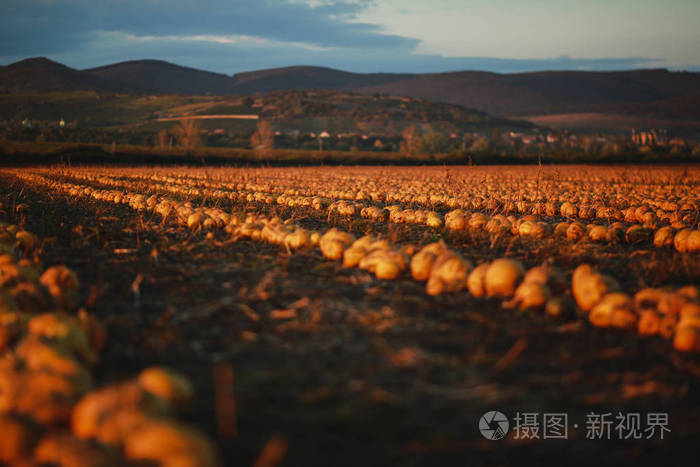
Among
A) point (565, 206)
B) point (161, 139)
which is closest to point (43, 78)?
point (161, 139)

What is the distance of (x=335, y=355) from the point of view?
10.3 feet

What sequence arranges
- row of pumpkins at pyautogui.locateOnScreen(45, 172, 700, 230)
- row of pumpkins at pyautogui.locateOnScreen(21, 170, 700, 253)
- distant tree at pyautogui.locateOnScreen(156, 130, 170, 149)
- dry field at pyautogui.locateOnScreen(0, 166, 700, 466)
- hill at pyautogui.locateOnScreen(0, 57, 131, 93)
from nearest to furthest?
dry field at pyautogui.locateOnScreen(0, 166, 700, 466), row of pumpkins at pyautogui.locateOnScreen(21, 170, 700, 253), row of pumpkins at pyautogui.locateOnScreen(45, 172, 700, 230), distant tree at pyautogui.locateOnScreen(156, 130, 170, 149), hill at pyautogui.locateOnScreen(0, 57, 131, 93)

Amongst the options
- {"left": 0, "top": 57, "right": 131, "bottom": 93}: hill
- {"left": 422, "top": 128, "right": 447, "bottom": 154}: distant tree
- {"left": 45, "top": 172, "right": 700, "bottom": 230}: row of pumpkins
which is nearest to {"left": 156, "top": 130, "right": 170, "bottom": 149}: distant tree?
{"left": 422, "top": 128, "right": 447, "bottom": 154}: distant tree

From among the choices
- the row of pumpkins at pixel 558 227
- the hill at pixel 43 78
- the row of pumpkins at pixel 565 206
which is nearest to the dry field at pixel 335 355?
the row of pumpkins at pixel 558 227

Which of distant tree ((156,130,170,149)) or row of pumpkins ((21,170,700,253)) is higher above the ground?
distant tree ((156,130,170,149))

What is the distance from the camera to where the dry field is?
220 cm

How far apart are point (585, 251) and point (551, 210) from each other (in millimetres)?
4548

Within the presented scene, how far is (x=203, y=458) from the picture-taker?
6.07 ft

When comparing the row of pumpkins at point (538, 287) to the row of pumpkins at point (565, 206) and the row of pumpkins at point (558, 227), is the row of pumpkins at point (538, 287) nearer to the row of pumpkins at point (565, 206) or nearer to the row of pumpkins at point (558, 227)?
the row of pumpkins at point (558, 227)

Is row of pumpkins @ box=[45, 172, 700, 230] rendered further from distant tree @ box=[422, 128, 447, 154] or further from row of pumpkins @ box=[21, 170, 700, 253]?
distant tree @ box=[422, 128, 447, 154]

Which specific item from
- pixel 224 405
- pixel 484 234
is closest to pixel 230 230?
pixel 484 234

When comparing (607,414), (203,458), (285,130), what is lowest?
(607,414)

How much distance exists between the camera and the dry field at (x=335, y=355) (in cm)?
220

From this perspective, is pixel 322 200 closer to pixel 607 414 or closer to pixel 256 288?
pixel 256 288
